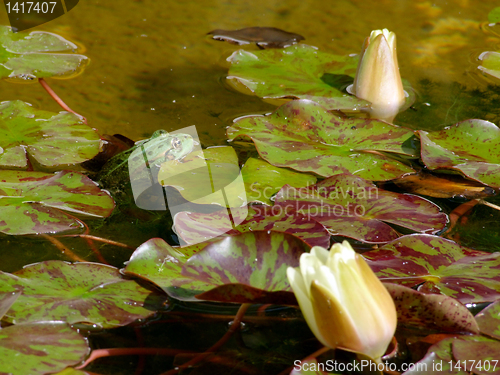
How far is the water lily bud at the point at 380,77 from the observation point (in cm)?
152

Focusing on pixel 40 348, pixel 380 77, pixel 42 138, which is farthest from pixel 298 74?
pixel 40 348

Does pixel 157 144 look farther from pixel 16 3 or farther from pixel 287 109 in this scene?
pixel 16 3

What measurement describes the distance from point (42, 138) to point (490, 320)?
4.38 ft

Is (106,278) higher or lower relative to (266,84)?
lower

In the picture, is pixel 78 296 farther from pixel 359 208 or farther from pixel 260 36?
pixel 260 36

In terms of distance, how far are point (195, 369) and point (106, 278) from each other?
0.29 metres

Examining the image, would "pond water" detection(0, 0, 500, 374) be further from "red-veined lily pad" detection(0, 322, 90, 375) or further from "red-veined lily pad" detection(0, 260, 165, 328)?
"red-veined lily pad" detection(0, 322, 90, 375)

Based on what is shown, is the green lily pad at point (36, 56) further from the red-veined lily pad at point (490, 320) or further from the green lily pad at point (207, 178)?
the red-veined lily pad at point (490, 320)

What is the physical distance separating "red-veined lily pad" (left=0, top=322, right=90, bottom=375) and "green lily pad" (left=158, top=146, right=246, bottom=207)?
0.49 m

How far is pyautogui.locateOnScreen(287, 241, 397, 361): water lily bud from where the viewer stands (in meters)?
0.66

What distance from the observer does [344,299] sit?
673 millimetres

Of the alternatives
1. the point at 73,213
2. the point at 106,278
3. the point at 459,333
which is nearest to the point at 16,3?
the point at 73,213

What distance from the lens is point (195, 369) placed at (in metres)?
0.78

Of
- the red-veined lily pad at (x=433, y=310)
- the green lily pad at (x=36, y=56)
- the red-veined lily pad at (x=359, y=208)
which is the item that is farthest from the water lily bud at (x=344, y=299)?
the green lily pad at (x=36, y=56)
